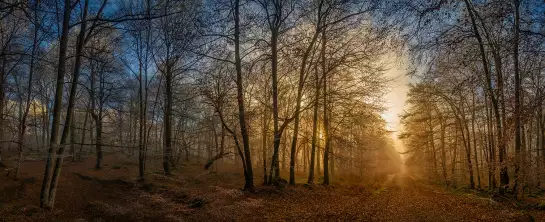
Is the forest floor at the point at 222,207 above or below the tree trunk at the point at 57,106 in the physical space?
below

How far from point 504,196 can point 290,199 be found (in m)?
9.99

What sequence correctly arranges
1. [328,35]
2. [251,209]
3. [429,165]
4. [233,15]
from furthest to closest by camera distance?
1. [429,165]
2. [328,35]
3. [233,15]
4. [251,209]

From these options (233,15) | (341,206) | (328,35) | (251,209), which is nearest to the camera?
(251,209)

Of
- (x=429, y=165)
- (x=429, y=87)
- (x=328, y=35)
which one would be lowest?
(x=429, y=165)

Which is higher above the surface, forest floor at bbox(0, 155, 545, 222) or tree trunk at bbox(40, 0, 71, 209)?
tree trunk at bbox(40, 0, 71, 209)

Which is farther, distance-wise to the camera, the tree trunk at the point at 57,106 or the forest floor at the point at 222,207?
the tree trunk at the point at 57,106

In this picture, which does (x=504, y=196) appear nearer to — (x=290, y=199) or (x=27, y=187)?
(x=290, y=199)

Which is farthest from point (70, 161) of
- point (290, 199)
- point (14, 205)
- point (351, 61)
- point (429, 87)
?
point (429, 87)

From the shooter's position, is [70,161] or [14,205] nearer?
[14,205]

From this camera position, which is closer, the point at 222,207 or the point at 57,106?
the point at 57,106

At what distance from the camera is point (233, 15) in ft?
50.8

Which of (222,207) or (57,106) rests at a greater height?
(57,106)

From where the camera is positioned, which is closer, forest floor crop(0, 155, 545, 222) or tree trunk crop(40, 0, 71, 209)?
forest floor crop(0, 155, 545, 222)

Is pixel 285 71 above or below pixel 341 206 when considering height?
above
